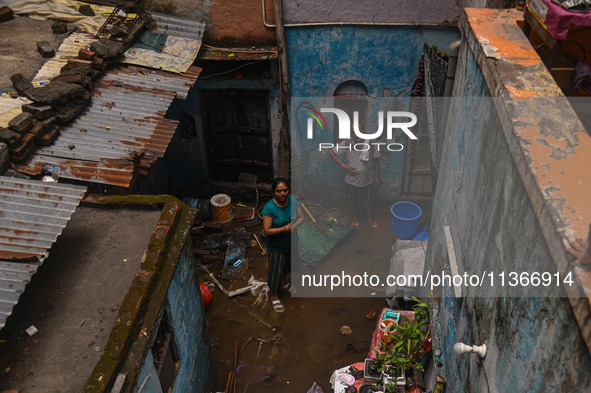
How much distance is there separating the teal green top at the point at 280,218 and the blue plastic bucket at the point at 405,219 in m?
2.04

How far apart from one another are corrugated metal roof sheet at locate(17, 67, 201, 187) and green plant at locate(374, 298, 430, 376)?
138 inches

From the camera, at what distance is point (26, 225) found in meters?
4.24

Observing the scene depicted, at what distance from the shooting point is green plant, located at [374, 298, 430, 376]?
568 cm

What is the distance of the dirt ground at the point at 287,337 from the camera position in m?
7.02

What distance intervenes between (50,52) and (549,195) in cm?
693

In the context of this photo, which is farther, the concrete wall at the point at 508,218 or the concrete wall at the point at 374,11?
the concrete wall at the point at 374,11

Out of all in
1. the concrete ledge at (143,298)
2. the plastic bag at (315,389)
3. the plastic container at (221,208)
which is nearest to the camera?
the concrete ledge at (143,298)

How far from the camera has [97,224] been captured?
5.16 meters

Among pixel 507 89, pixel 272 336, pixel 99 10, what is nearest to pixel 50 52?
pixel 99 10

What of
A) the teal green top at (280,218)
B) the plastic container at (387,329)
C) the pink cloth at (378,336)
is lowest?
the pink cloth at (378,336)

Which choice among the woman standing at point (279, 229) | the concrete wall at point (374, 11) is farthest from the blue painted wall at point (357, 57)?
the woman standing at point (279, 229)

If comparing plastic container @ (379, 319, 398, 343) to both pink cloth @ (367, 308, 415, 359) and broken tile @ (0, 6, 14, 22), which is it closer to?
pink cloth @ (367, 308, 415, 359)

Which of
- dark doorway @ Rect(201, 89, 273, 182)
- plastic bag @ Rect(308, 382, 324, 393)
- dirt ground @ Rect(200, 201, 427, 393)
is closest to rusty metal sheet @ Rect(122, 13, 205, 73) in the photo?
dark doorway @ Rect(201, 89, 273, 182)

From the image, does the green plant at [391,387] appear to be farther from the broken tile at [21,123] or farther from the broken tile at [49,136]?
the broken tile at [21,123]
